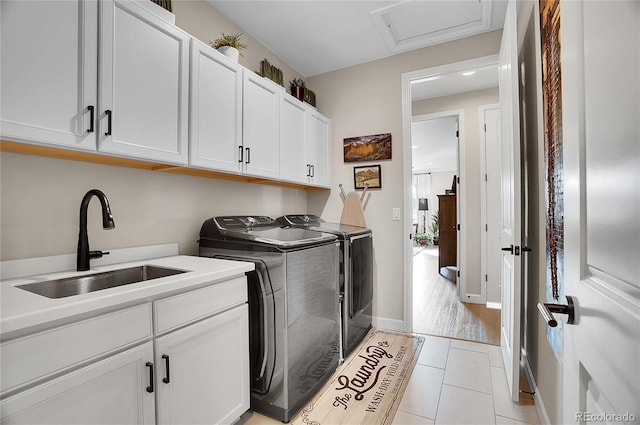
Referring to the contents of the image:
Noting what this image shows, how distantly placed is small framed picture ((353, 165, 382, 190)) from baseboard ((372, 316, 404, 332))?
1.37 m

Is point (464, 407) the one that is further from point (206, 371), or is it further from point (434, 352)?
point (206, 371)

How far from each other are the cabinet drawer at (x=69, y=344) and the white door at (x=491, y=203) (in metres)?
3.82

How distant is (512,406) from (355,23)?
118 inches

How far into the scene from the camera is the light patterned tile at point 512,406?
1.72 meters

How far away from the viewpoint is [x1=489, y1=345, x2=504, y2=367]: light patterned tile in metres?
2.31

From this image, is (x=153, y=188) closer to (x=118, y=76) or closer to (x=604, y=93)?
(x=118, y=76)

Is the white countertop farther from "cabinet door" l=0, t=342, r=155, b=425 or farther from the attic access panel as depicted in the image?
the attic access panel

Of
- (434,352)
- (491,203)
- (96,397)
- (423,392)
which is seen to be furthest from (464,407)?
(491,203)

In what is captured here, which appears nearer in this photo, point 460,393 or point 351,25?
point 460,393

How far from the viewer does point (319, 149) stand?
3139 millimetres

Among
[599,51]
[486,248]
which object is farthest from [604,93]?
[486,248]

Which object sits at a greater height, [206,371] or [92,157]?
[92,157]

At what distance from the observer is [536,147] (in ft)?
5.97

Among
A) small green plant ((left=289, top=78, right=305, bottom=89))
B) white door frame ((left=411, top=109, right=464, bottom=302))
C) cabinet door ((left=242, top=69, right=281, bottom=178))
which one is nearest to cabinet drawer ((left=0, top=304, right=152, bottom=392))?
cabinet door ((left=242, top=69, right=281, bottom=178))
